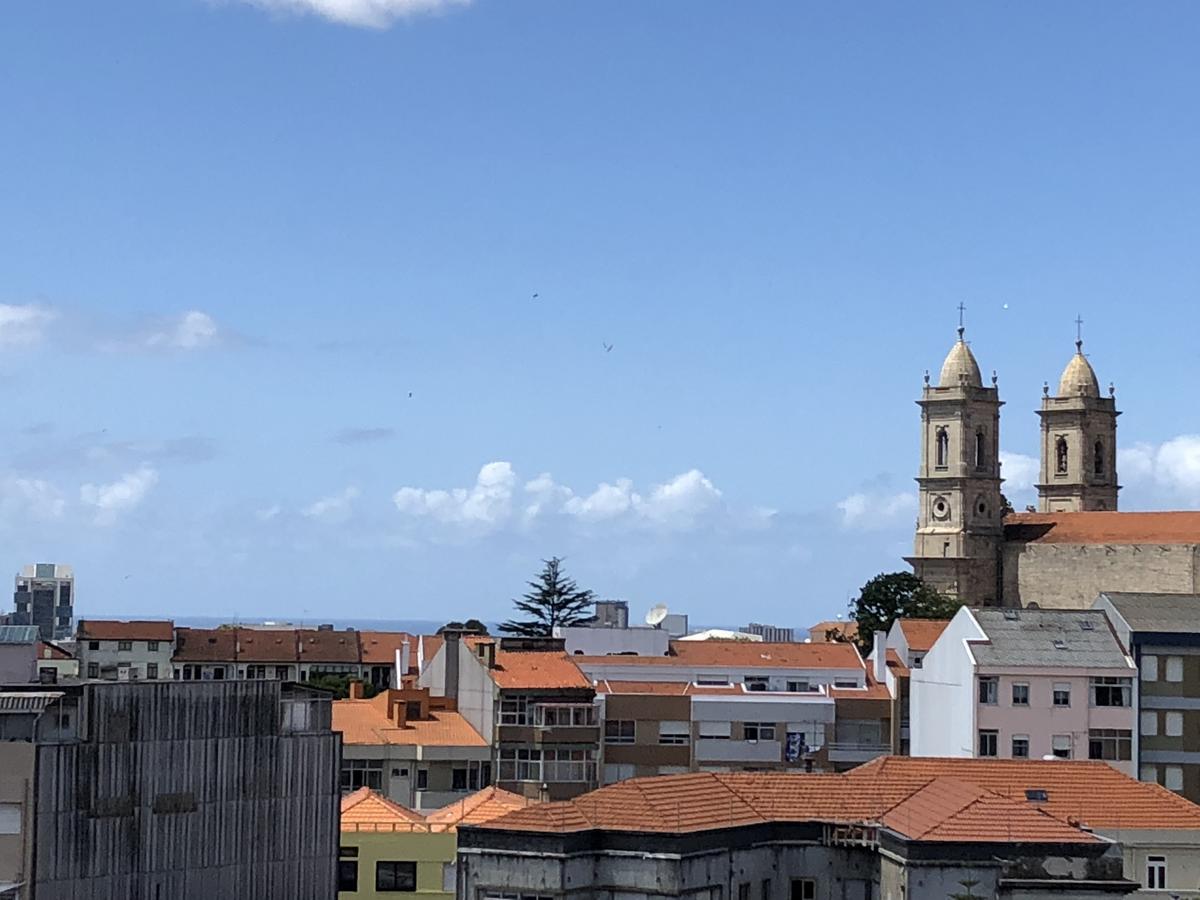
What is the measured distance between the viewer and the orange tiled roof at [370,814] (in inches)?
2041

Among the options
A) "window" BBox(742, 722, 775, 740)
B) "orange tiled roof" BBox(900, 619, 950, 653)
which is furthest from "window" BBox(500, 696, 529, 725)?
"orange tiled roof" BBox(900, 619, 950, 653)

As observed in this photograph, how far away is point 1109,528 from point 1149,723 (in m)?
87.2

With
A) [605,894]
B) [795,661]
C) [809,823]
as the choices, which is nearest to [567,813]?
[605,894]

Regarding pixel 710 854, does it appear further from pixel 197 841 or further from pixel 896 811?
pixel 197 841

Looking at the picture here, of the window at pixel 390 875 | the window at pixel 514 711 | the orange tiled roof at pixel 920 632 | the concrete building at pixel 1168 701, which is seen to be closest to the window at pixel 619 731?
the window at pixel 514 711

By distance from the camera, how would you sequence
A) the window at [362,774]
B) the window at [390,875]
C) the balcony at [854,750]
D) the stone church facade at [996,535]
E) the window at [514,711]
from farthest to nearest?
the stone church facade at [996,535], the balcony at [854,750], the window at [514,711], the window at [362,774], the window at [390,875]

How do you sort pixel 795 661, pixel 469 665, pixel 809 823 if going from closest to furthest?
pixel 809 823, pixel 469 665, pixel 795 661

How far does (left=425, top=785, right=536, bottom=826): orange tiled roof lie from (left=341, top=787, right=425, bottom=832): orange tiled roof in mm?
680

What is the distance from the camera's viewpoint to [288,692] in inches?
1853

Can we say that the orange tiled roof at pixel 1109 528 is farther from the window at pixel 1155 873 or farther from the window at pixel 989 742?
the window at pixel 1155 873

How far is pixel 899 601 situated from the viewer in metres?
142

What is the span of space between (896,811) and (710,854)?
15.3ft

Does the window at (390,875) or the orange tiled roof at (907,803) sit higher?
the orange tiled roof at (907,803)

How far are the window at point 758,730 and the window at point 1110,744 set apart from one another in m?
13.8
